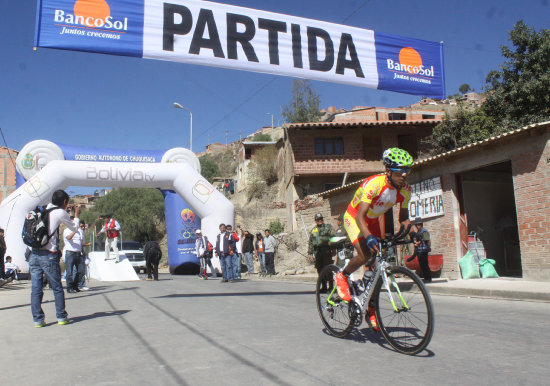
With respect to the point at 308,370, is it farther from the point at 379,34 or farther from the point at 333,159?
the point at 333,159

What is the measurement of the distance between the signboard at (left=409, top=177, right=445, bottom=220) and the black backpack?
11152 millimetres

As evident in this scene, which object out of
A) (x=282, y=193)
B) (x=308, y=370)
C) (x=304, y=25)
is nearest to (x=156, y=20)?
(x=304, y=25)

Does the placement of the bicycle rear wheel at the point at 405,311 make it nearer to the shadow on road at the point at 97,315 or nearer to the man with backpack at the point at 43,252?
the man with backpack at the point at 43,252

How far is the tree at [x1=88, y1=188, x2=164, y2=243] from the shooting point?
146 ft

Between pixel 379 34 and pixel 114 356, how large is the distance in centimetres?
910

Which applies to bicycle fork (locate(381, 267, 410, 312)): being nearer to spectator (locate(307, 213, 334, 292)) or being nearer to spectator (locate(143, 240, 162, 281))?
spectator (locate(307, 213, 334, 292))

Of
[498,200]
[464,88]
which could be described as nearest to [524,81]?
[498,200]

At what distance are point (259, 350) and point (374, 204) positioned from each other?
1.73m

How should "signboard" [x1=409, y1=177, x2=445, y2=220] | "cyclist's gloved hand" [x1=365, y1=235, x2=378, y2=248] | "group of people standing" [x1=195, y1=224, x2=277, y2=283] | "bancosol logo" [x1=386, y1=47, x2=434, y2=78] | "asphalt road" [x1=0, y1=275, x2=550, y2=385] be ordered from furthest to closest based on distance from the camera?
1. "group of people standing" [x1=195, y1=224, x2=277, y2=283]
2. "signboard" [x1=409, y1=177, x2=445, y2=220]
3. "bancosol logo" [x1=386, y1=47, x2=434, y2=78]
4. "cyclist's gloved hand" [x1=365, y1=235, x2=378, y2=248]
5. "asphalt road" [x1=0, y1=275, x2=550, y2=385]

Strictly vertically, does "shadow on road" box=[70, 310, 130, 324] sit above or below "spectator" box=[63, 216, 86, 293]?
below

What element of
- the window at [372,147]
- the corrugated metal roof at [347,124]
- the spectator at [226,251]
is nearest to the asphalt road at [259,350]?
the spectator at [226,251]

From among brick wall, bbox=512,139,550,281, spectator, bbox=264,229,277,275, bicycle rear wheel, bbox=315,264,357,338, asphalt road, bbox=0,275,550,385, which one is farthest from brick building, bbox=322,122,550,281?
bicycle rear wheel, bbox=315,264,357,338

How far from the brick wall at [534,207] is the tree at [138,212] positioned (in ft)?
120

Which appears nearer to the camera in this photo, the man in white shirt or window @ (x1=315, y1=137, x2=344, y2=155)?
the man in white shirt
